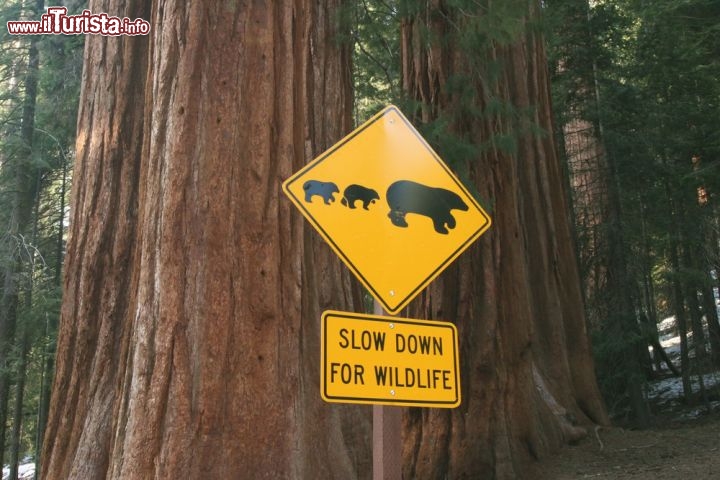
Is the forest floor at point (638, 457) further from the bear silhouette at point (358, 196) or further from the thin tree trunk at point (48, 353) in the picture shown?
the thin tree trunk at point (48, 353)

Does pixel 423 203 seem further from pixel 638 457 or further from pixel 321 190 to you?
pixel 638 457

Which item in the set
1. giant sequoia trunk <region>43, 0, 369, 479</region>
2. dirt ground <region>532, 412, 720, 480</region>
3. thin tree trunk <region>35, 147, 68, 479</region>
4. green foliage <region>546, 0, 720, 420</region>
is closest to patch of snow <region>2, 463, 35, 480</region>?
thin tree trunk <region>35, 147, 68, 479</region>

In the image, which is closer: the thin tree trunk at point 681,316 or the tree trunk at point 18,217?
the thin tree trunk at point 681,316

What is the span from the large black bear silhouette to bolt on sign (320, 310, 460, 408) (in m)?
0.51

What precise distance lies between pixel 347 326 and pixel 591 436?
7.00 m

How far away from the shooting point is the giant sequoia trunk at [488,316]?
8125 mm

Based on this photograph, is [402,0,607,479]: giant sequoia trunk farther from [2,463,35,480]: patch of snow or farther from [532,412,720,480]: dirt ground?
[2,463,35,480]: patch of snow

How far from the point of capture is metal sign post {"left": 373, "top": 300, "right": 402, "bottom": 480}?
3.34 metres

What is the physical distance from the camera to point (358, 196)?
368cm

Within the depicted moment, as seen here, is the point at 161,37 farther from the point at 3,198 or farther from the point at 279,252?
the point at 3,198

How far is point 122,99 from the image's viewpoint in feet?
22.6

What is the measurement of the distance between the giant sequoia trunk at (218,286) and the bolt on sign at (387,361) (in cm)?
167

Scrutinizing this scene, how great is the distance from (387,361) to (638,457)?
21.0 ft

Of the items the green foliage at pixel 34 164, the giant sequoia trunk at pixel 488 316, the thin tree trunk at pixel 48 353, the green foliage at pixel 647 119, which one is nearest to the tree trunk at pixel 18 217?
the green foliage at pixel 34 164
